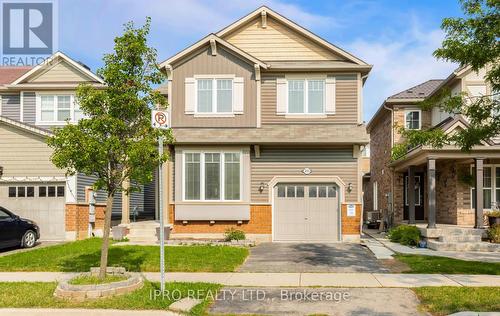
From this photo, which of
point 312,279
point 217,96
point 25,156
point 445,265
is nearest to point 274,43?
point 217,96

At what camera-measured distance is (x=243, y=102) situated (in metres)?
18.6

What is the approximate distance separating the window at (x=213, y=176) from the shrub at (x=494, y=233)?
29.7 ft

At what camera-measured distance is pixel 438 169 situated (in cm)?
2172

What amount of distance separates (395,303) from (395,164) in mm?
15191

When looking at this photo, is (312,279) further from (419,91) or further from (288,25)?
(419,91)

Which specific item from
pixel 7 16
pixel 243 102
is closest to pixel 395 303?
pixel 243 102

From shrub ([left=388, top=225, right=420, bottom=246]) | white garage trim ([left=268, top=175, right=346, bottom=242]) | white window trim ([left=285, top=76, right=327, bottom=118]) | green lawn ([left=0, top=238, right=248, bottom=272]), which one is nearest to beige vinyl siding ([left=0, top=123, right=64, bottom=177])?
green lawn ([left=0, top=238, right=248, bottom=272])

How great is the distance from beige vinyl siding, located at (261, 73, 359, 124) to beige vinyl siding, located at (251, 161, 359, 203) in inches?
64.9

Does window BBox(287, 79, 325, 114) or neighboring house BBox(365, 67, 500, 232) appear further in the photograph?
window BBox(287, 79, 325, 114)

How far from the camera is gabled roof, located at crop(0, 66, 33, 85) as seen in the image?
966 inches

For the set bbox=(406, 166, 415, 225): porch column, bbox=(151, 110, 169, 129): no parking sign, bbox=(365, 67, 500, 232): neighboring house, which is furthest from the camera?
bbox=(406, 166, 415, 225): porch column

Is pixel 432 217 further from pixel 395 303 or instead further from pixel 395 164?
pixel 395 303

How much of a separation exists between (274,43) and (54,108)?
1061cm

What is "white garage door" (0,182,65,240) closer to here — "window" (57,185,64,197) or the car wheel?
"window" (57,185,64,197)
